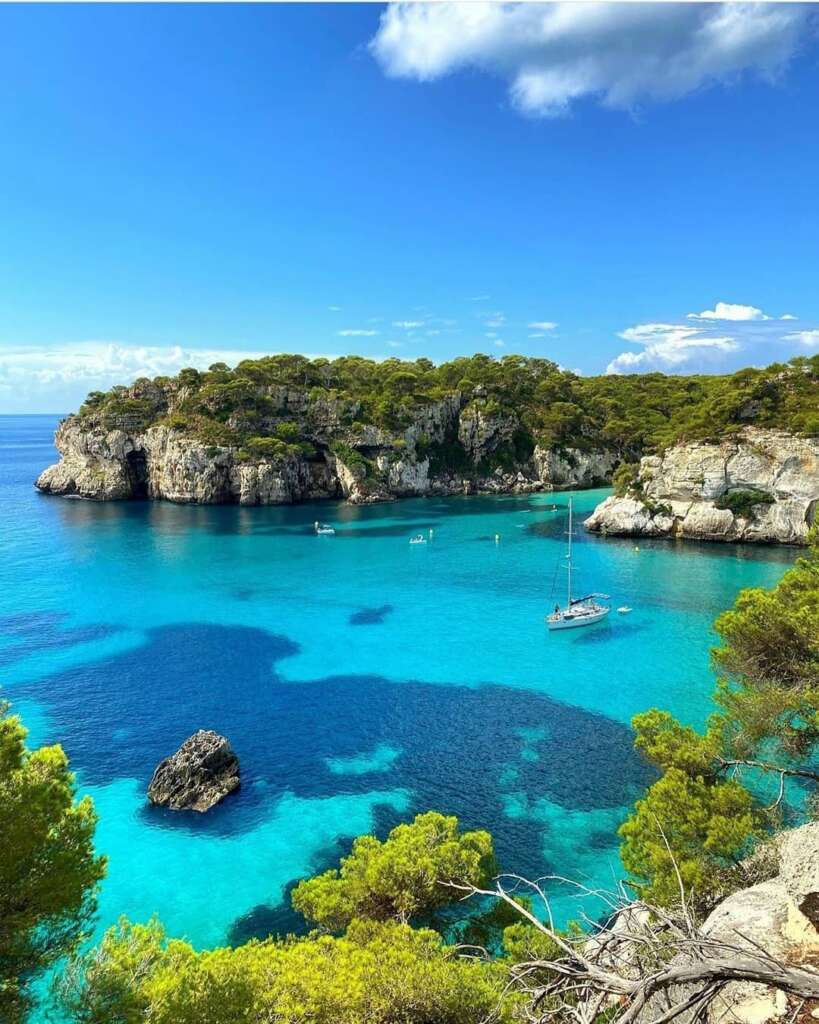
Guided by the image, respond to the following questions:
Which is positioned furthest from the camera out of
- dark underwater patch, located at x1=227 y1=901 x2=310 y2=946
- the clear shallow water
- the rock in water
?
the rock in water

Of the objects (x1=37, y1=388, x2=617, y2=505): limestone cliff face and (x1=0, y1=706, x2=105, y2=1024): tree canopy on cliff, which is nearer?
(x1=0, y1=706, x2=105, y2=1024): tree canopy on cliff

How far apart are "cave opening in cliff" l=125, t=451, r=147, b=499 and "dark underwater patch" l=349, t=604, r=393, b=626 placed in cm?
5548

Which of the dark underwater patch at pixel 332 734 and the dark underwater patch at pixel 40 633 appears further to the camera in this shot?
the dark underwater patch at pixel 40 633

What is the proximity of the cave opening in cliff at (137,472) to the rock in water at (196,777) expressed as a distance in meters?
68.0

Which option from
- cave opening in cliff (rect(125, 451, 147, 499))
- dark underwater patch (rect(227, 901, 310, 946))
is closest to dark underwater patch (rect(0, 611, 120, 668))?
dark underwater patch (rect(227, 901, 310, 946))

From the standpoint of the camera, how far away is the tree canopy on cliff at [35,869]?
7074 millimetres

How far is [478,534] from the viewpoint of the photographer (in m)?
58.2

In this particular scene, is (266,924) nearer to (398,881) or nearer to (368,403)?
(398,881)

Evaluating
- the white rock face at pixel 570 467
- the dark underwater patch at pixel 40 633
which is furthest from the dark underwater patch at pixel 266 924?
the white rock face at pixel 570 467

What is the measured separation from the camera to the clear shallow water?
1633cm

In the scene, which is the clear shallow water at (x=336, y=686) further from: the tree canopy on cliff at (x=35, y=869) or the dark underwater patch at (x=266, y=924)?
the tree canopy on cliff at (x=35, y=869)

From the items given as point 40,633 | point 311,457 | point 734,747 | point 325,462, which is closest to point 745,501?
point 734,747

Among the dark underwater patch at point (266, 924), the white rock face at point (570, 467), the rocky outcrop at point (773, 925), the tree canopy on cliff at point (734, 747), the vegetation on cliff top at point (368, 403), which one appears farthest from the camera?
the white rock face at point (570, 467)

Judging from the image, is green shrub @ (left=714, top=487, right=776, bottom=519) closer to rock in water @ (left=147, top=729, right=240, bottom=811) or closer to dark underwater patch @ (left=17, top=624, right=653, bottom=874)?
dark underwater patch @ (left=17, top=624, right=653, bottom=874)
